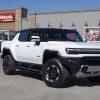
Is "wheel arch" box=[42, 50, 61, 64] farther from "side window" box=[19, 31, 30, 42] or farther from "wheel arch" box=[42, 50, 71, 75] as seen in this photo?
"side window" box=[19, 31, 30, 42]

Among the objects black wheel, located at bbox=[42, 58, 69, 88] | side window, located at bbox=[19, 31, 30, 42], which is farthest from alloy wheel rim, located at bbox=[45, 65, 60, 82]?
side window, located at bbox=[19, 31, 30, 42]

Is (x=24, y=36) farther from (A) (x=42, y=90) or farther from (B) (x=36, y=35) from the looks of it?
(A) (x=42, y=90)

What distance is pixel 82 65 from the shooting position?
372 inches

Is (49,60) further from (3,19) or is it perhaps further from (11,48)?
(3,19)

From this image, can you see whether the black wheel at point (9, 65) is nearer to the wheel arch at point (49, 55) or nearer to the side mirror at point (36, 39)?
the side mirror at point (36, 39)

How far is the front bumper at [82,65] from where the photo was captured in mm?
9414

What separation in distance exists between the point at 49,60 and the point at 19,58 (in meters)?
2.14

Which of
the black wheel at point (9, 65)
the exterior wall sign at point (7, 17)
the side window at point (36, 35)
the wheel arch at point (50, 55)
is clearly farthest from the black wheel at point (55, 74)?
the exterior wall sign at point (7, 17)

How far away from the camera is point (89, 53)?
9672 millimetres

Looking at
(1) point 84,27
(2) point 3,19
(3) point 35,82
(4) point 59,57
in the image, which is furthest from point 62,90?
(2) point 3,19

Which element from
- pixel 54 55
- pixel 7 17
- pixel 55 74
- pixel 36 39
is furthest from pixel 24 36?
pixel 7 17

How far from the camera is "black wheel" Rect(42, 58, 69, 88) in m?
9.55

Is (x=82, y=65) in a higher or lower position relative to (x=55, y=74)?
higher

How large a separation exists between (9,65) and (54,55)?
286cm
